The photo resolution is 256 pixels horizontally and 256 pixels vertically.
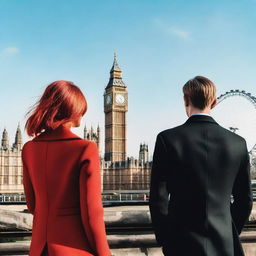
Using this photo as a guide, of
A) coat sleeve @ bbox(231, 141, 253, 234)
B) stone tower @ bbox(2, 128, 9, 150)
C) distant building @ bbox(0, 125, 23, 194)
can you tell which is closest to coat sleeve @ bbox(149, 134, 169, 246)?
coat sleeve @ bbox(231, 141, 253, 234)

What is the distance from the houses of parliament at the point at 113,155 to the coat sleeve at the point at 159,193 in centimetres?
3969

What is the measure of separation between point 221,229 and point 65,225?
80 centimetres

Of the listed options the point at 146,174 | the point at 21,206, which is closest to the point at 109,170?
the point at 146,174

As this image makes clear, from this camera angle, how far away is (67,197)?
174 cm

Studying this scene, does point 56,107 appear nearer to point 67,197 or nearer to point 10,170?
point 67,197

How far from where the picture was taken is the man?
1.87 m

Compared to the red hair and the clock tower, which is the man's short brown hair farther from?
the clock tower

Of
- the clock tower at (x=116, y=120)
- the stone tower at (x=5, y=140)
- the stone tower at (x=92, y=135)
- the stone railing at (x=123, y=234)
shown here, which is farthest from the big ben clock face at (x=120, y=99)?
the stone railing at (x=123, y=234)

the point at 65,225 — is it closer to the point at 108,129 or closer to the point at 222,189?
the point at 222,189

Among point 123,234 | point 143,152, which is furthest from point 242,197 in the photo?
point 143,152

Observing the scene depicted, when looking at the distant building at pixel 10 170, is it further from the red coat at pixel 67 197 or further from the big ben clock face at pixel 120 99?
the red coat at pixel 67 197

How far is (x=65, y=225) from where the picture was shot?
5.65 ft

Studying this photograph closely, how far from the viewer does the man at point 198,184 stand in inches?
73.5

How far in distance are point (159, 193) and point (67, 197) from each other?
47 cm
